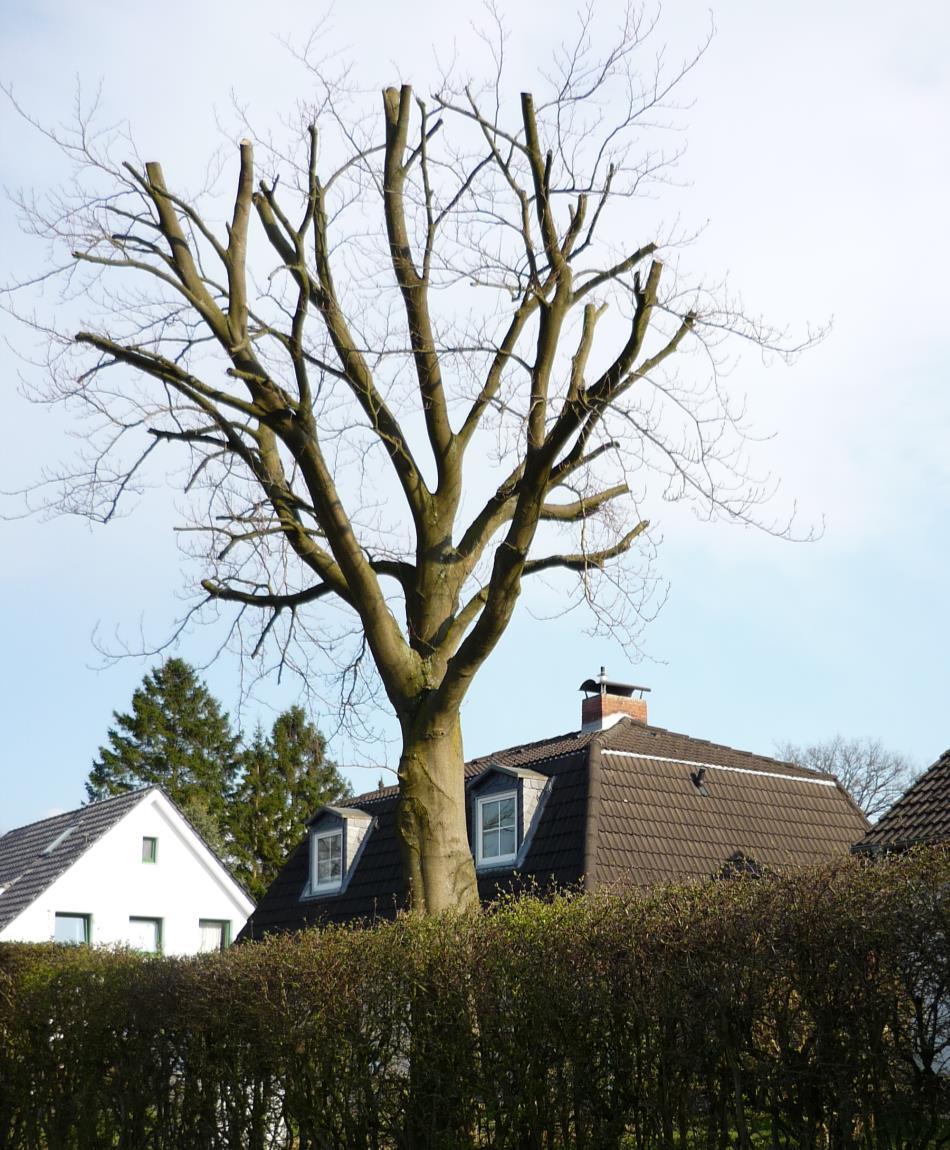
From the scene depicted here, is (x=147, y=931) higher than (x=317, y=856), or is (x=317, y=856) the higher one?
(x=317, y=856)

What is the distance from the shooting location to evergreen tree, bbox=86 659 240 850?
56.3m

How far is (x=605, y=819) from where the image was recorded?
20688 millimetres

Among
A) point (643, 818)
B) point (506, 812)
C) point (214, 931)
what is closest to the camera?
point (643, 818)

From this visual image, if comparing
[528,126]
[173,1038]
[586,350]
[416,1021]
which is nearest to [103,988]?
[173,1038]

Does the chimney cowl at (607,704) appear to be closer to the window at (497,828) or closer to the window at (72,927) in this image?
the window at (497,828)

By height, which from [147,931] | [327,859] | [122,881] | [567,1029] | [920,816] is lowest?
[567,1029]

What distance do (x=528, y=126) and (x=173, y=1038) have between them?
768 cm

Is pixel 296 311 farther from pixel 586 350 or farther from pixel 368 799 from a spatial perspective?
pixel 368 799

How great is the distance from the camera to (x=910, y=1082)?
6.03m

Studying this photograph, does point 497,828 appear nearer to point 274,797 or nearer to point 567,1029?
point 567,1029

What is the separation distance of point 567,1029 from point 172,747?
51.4 metres

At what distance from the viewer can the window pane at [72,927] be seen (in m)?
35.3

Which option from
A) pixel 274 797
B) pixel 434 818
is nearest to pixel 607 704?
pixel 434 818

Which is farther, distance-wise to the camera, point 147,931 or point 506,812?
point 147,931
